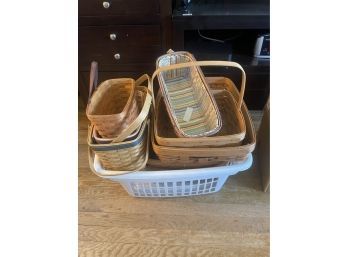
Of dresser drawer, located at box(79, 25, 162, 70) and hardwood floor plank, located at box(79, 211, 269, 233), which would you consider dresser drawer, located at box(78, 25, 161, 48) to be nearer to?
dresser drawer, located at box(79, 25, 162, 70)

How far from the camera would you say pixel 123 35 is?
1.06m

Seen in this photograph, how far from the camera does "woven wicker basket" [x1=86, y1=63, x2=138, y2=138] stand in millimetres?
714

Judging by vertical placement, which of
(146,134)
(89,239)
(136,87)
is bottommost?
(89,239)

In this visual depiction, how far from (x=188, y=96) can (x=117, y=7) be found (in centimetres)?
41

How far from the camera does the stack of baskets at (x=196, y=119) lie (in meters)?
0.76

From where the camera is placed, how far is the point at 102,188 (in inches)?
40.5

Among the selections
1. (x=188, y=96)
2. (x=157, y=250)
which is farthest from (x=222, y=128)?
(x=157, y=250)

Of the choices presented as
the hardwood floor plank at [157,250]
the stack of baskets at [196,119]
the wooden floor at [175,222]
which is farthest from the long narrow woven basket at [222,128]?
the hardwood floor plank at [157,250]

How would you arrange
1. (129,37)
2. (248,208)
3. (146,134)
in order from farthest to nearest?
(129,37), (248,208), (146,134)

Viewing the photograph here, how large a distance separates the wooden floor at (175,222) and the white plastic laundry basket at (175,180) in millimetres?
42

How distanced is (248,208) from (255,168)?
18 cm
